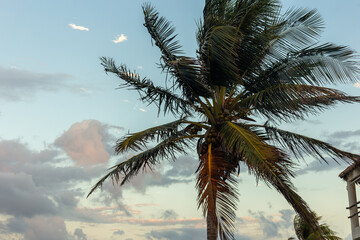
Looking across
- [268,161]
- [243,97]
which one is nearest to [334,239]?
[243,97]

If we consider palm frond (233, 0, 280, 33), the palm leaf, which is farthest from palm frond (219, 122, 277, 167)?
palm frond (233, 0, 280, 33)

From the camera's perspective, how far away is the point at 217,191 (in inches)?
493

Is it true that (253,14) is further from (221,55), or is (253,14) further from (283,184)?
(283,184)

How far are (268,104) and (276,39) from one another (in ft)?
8.80

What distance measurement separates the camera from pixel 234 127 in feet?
42.4

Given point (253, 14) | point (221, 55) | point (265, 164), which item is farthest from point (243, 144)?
point (253, 14)

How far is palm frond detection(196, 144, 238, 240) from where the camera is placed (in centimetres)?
1212

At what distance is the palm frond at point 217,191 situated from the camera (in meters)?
12.1

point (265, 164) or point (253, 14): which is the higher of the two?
point (253, 14)

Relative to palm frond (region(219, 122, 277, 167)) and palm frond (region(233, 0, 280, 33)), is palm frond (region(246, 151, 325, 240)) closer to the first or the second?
palm frond (region(219, 122, 277, 167))

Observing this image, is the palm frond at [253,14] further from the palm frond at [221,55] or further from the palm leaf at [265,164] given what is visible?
the palm leaf at [265,164]

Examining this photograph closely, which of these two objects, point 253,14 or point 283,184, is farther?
point 253,14

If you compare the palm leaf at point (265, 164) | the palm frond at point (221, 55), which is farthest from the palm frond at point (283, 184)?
the palm frond at point (221, 55)

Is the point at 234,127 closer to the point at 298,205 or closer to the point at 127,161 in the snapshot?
the point at 298,205
